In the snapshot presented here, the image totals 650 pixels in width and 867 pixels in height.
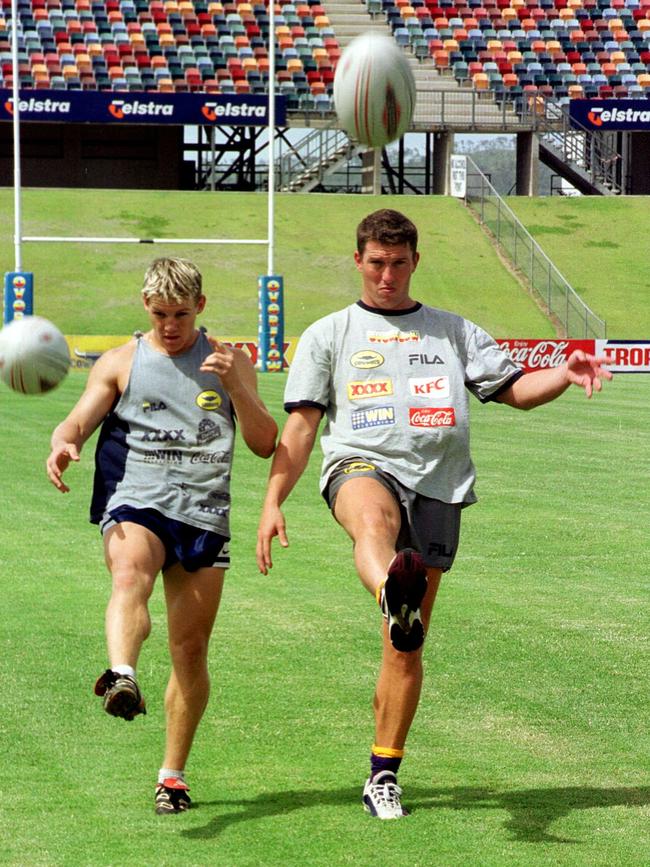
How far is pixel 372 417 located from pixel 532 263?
37.1 meters

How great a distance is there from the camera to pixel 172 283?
5125mm

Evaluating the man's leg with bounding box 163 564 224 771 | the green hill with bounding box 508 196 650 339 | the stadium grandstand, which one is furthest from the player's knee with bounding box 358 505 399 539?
the stadium grandstand

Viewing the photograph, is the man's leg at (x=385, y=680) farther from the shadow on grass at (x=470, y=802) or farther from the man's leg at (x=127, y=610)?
the man's leg at (x=127, y=610)

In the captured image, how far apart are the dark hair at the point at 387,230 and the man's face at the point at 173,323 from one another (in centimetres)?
67

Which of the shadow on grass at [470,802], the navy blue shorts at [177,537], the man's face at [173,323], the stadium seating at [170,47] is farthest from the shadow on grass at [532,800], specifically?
the stadium seating at [170,47]

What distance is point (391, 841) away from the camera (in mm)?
4988

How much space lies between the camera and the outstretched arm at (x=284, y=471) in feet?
17.8

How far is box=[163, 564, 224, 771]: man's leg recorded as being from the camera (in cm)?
530

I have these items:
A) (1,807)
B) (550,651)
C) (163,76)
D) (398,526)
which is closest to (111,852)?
(1,807)

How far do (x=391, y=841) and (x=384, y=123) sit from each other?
4950 millimetres

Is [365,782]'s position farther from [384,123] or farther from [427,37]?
[427,37]

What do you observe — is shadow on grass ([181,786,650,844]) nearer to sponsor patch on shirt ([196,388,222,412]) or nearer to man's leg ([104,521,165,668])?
man's leg ([104,521,165,668])

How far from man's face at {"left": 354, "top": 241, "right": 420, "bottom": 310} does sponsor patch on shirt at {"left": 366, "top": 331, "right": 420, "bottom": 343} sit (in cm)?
12

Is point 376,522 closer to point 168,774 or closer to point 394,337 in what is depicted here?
point 394,337
